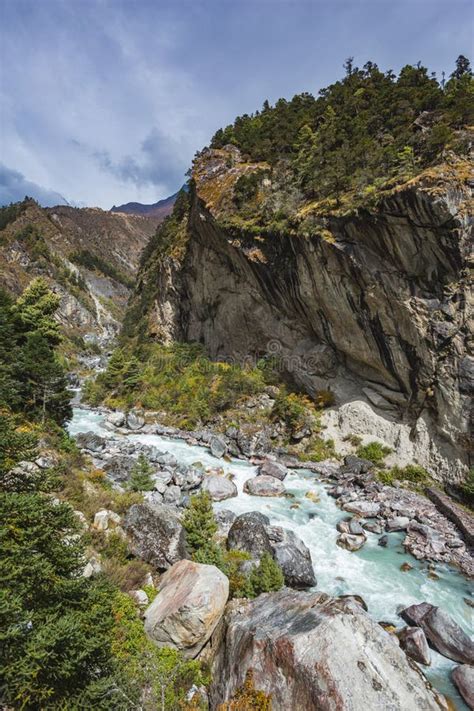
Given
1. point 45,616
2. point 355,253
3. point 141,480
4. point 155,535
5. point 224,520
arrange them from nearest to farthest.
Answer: point 45,616 < point 155,535 < point 224,520 < point 141,480 < point 355,253

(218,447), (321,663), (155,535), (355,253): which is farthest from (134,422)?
(321,663)

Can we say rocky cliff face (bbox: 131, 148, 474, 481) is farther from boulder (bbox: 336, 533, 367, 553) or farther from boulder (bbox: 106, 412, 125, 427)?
boulder (bbox: 106, 412, 125, 427)

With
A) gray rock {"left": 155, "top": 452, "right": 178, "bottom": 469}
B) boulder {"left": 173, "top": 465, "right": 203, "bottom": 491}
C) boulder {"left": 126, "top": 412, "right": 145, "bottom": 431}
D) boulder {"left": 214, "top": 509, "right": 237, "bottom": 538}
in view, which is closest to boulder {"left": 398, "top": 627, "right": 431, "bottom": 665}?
boulder {"left": 214, "top": 509, "right": 237, "bottom": 538}

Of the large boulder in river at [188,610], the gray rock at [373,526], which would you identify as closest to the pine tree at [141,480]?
the large boulder in river at [188,610]

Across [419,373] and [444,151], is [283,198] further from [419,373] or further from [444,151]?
[419,373]

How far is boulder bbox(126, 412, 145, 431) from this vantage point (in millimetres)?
26531

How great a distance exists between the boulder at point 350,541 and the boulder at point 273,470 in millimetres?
5858

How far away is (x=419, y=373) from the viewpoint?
1909 cm

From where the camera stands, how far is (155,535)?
31.8 feet

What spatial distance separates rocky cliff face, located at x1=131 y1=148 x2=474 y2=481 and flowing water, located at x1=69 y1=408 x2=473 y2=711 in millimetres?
7241

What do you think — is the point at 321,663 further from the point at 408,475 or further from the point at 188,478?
the point at 408,475

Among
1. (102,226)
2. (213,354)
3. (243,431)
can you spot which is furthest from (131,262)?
(243,431)

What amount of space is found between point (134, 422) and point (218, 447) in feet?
29.3

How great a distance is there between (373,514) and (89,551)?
1224 centimetres
